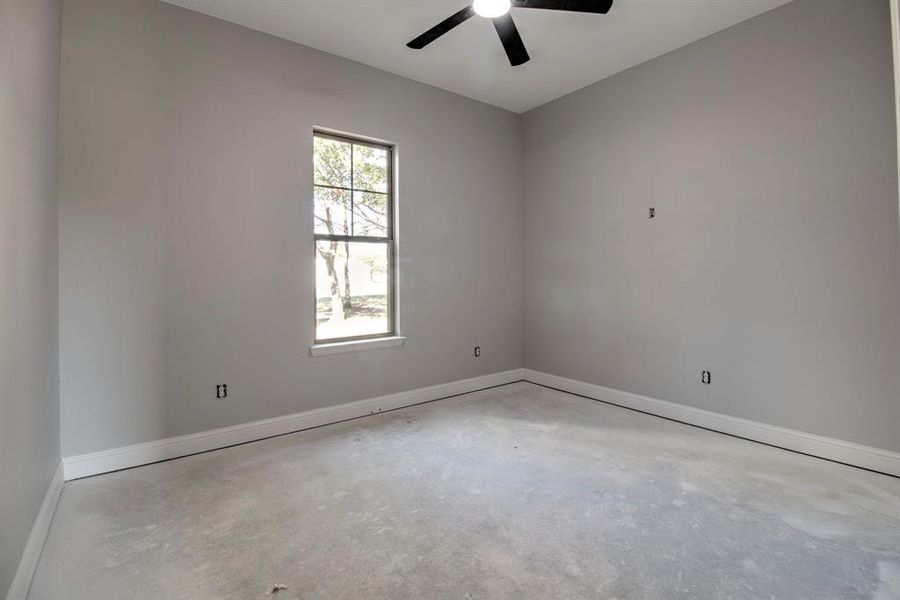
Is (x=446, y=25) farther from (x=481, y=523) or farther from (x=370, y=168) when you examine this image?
(x=481, y=523)

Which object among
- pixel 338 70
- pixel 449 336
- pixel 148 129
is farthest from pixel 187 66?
pixel 449 336

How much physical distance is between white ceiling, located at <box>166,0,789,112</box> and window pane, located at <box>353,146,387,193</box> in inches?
29.2

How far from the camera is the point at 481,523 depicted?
2113 mm

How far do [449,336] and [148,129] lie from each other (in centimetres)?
295

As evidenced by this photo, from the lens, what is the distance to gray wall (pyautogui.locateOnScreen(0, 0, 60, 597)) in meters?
1.51

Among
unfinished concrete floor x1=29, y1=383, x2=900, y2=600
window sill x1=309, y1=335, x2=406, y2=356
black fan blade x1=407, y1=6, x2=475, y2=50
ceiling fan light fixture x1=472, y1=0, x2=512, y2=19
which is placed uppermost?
black fan blade x1=407, y1=6, x2=475, y2=50

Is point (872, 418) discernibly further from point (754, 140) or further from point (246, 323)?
point (246, 323)

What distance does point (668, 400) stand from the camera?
3.72m

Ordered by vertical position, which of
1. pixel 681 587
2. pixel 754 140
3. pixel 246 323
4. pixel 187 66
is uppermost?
pixel 187 66

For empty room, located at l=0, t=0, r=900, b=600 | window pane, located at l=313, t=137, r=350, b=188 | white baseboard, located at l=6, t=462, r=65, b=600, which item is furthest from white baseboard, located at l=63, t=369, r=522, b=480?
window pane, located at l=313, t=137, r=350, b=188

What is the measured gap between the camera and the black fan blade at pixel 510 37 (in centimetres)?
256

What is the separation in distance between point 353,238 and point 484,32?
194cm

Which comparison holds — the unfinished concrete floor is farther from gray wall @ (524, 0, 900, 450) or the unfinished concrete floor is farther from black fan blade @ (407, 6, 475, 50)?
black fan blade @ (407, 6, 475, 50)

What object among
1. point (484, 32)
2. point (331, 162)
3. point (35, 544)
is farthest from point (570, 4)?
point (35, 544)
